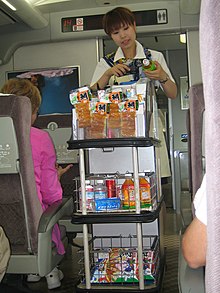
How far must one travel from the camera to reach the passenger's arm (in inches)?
31.7

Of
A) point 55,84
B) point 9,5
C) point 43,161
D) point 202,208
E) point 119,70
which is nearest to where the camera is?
point 202,208

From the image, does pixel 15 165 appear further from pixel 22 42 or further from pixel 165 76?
pixel 22 42

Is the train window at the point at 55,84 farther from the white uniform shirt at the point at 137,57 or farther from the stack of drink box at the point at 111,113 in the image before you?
the stack of drink box at the point at 111,113

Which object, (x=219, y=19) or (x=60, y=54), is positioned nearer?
(x=219, y=19)

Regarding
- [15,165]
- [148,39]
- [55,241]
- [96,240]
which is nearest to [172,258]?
[96,240]

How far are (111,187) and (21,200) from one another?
1.54 ft

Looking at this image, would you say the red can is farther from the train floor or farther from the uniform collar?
the uniform collar

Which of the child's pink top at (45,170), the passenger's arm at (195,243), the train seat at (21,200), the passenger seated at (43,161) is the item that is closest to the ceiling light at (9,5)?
the passenger seated at (43,161)

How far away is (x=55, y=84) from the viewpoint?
18.3ft

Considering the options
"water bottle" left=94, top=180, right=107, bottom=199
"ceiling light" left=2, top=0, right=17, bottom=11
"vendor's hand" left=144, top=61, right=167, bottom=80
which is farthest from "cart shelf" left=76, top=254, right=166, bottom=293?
"ceiling light" left=2, top=0, right=17, bottom=11

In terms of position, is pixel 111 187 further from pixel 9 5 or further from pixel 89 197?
pixel 9 5

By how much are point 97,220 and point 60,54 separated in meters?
4.00

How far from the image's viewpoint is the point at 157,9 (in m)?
5.27

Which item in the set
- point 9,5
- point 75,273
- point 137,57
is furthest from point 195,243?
point 9,5
